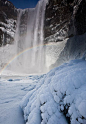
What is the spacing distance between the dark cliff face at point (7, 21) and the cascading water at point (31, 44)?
2.98 ft

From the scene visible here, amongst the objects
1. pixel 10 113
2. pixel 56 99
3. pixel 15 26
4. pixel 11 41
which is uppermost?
pixel 15 26

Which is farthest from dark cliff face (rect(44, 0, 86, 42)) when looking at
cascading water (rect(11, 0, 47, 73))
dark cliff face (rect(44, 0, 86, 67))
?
Result: cascading water (rect(11, 0, 47, 73))

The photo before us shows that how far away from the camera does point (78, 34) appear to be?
6.29 metres

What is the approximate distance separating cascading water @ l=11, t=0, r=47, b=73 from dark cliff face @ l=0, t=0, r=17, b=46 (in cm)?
91

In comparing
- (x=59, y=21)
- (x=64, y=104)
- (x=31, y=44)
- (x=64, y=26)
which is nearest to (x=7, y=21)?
(x=31, y=44)

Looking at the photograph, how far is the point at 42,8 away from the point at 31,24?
3.33 m

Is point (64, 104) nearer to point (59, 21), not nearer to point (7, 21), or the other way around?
point (59, 21)

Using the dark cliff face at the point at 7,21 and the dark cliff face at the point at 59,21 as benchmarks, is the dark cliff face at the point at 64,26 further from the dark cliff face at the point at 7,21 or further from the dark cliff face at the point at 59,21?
the dark cliff face at the point at 7,21

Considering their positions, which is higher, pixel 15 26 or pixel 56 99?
pixel 15 26

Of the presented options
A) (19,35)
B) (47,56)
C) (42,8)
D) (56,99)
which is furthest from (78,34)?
(19,35)

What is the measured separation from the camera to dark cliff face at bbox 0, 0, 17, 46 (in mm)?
11945

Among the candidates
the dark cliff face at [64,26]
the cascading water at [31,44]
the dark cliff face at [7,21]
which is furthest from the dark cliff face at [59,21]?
the dark cliff face at [7,21]

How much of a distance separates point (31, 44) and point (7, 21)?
581 centimetres

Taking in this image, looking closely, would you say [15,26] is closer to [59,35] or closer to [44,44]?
[44,44]
